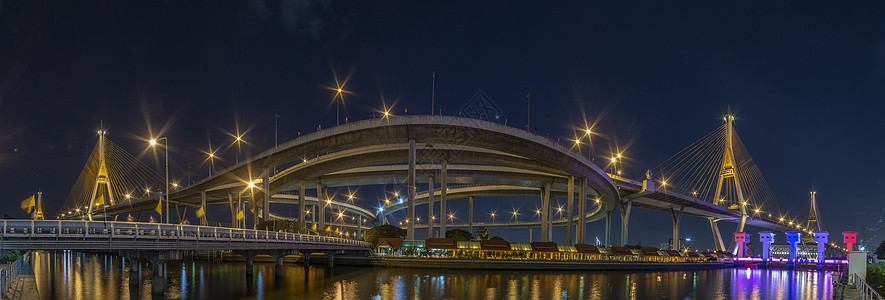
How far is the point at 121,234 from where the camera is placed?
27.4 metres

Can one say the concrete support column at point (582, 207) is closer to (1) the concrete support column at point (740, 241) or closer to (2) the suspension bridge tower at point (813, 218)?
(1) the concrete support column at point (740, 241)

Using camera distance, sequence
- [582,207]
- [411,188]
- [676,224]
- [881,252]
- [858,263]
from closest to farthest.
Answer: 1. [858,263]
2. [411,188]
3. [582,207]
4. [881,252]
5. [676,224]

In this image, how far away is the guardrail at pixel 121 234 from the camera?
79.6 ft

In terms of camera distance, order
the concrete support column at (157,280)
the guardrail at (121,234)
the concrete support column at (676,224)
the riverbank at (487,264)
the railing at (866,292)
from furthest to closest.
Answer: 1. the concrete support column at (676,224)
2. the riverbank at (487,264)
3. the concrete support column at (157,280)
4. the guardrail at (121,234)
5. the railing at (866,292)

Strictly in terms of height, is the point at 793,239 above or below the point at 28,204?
below

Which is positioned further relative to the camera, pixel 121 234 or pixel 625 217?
pixel 625 217

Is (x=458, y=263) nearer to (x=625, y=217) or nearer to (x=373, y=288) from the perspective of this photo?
(x=373, y=288)

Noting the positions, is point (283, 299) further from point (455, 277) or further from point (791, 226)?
point (791, 226)

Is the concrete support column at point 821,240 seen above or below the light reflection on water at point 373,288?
below

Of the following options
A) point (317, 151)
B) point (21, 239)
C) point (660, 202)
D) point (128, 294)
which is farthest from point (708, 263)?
point (21, 239)

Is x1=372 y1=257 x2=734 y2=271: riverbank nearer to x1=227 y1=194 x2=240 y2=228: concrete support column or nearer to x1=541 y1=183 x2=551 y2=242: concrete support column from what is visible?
x1=541 y1=183 x2=551 y2=242: concrete support column

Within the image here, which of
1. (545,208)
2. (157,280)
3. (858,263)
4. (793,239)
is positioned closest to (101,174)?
(157,280)

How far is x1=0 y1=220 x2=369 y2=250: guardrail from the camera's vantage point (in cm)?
2427

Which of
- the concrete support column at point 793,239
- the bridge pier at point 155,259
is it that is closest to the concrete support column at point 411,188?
the bridge pier at point 155,259
